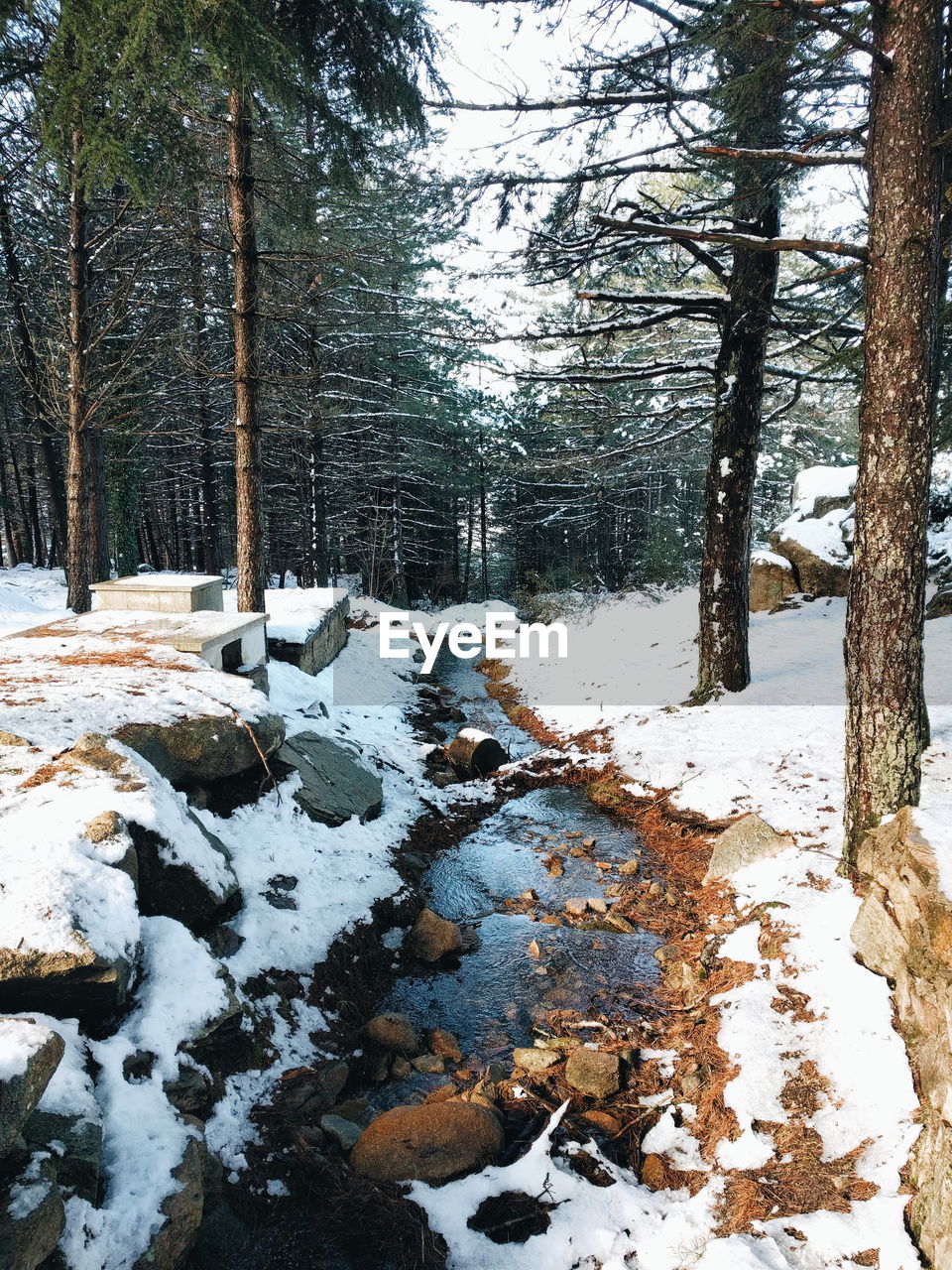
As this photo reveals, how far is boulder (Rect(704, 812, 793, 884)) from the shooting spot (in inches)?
200

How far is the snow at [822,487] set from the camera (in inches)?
489

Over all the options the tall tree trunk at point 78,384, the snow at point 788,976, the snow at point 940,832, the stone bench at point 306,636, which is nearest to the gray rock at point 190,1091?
the snow at point 788,976

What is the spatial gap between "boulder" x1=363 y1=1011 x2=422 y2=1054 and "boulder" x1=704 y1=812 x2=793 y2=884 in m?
2.63

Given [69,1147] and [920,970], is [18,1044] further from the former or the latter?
[920,970]

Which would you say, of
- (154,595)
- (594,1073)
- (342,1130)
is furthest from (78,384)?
(594,1073)

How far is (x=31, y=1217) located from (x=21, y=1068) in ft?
1.33

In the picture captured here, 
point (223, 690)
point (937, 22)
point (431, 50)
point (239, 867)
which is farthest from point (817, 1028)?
point (431, 50)

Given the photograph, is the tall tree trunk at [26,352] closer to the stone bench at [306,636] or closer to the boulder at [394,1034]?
the stone bench at [306,636]

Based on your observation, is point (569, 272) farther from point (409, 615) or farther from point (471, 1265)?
point (409, 615)

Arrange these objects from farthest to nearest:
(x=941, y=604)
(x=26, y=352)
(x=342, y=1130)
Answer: (x=26, y=352)
(x=941, y=604)
(x=342, y=1130)

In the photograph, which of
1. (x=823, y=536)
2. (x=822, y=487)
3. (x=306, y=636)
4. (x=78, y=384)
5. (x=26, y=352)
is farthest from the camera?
(x=26, y=352)

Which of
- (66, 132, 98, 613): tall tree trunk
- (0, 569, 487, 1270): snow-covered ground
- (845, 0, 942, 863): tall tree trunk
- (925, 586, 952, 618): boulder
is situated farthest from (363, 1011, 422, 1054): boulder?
(66, 132, 98, 613): tall tree trunk

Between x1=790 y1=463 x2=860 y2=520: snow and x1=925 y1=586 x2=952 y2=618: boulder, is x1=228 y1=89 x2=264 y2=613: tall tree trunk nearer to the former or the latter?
x1=925 y1=586 x2=952 y2=618: boulder

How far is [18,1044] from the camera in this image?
207 cm
